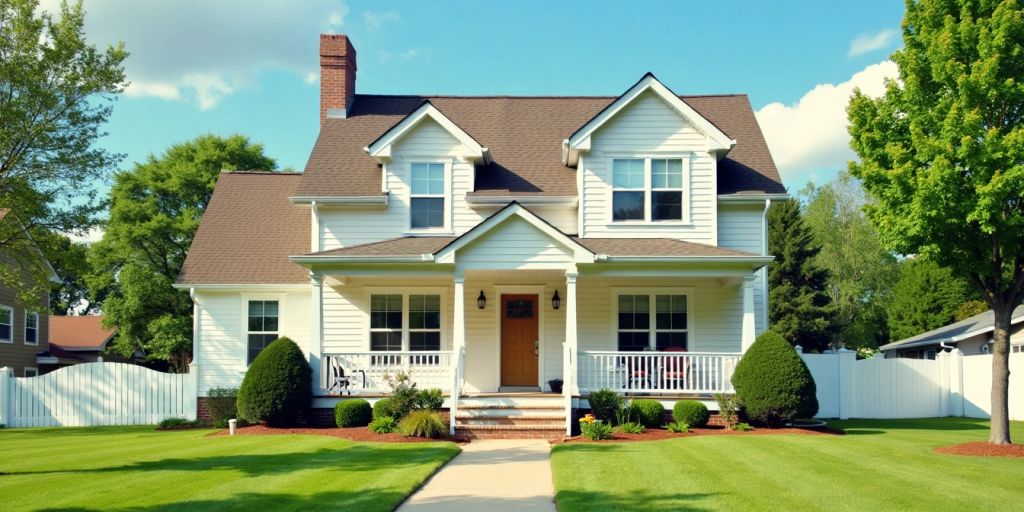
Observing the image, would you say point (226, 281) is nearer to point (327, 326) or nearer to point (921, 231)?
point (327, 326)

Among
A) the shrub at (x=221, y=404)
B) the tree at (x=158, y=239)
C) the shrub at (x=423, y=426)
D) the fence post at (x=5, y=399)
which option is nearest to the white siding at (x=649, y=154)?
the shrub at (x=423, y=426)

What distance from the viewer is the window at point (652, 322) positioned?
64.3 ft

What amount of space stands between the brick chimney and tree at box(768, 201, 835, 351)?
93.0 feet

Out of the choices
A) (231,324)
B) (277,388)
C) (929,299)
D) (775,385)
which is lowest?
(277,388)

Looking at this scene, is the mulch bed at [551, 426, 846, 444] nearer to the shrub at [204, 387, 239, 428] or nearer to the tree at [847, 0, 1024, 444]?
the tree at [847, 0, 1024, 444]

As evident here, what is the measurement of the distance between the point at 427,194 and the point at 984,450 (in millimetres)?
12972

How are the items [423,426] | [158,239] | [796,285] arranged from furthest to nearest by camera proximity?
1. [796,285]
2. [158,239]
3. [423,426]

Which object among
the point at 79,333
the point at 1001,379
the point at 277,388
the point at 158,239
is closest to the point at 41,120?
the point at 277,388

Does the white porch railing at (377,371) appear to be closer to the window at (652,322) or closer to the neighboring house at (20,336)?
the window at (652,322)

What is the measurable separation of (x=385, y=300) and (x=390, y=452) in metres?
6.95

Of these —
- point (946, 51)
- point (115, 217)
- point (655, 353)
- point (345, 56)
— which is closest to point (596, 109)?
point (345, 56)

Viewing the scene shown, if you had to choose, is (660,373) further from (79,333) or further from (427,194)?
(79,333)

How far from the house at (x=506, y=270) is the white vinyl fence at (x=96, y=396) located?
4.05 ft

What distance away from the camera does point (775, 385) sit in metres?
15.9
